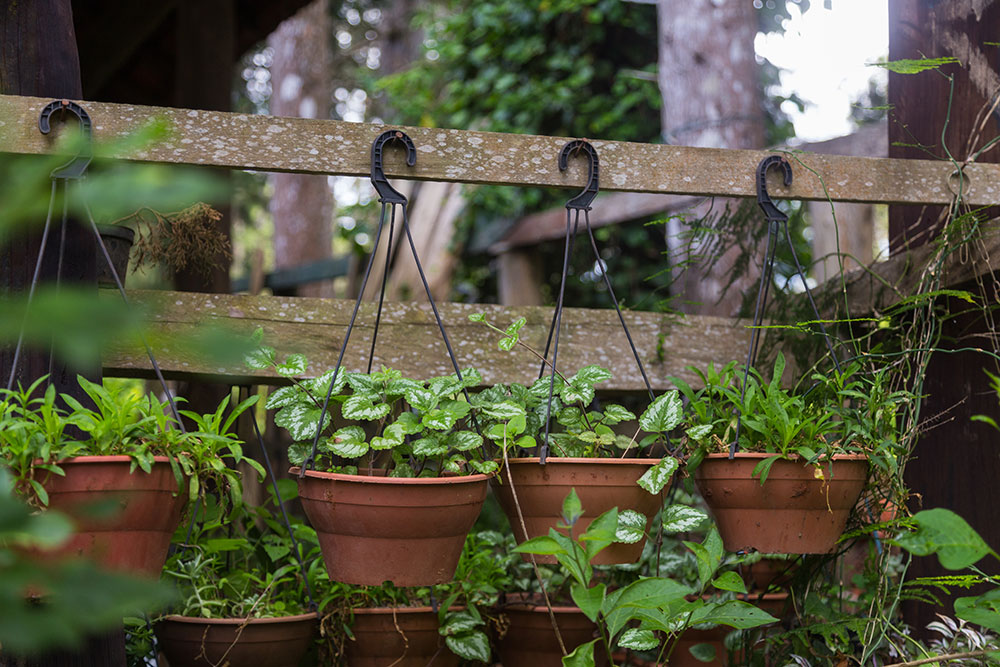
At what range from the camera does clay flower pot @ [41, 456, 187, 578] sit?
1153mm

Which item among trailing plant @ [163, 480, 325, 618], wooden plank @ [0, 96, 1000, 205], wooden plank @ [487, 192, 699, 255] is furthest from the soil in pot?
wooden plank @ [487, 192, 699, 255]

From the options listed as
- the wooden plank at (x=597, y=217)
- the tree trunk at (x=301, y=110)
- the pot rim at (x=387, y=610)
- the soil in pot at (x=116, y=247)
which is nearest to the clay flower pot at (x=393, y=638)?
the pot rim at (x=387, y=610)

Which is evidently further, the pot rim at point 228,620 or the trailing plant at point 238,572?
the trailing plant at point 238,572

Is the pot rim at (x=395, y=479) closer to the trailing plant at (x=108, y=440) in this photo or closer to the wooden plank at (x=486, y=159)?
the trailing plant at (x=108, y=440)

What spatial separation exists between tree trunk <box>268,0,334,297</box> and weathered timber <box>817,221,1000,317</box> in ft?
19.4

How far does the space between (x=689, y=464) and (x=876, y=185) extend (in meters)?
0.71

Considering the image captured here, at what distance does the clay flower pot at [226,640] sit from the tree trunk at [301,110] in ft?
19.7

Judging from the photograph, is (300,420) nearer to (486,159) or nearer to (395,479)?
(395,479)

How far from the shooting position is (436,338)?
183 cm

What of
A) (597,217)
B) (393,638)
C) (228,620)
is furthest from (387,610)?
(597,217)

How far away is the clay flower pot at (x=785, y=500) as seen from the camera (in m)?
1.39

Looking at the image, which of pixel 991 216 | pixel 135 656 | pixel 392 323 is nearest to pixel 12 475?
pixel 135 656

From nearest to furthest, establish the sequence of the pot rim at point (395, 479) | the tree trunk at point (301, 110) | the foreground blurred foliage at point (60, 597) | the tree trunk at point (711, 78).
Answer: the foreground blurred foliage at point (60, 597) < the pot rim at point (395, 479) < the tree trunk at point (711, 78) < the tree trunk at point (301, 110)

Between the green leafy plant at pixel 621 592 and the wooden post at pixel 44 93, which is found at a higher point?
the wooden post at pixel 44 93
